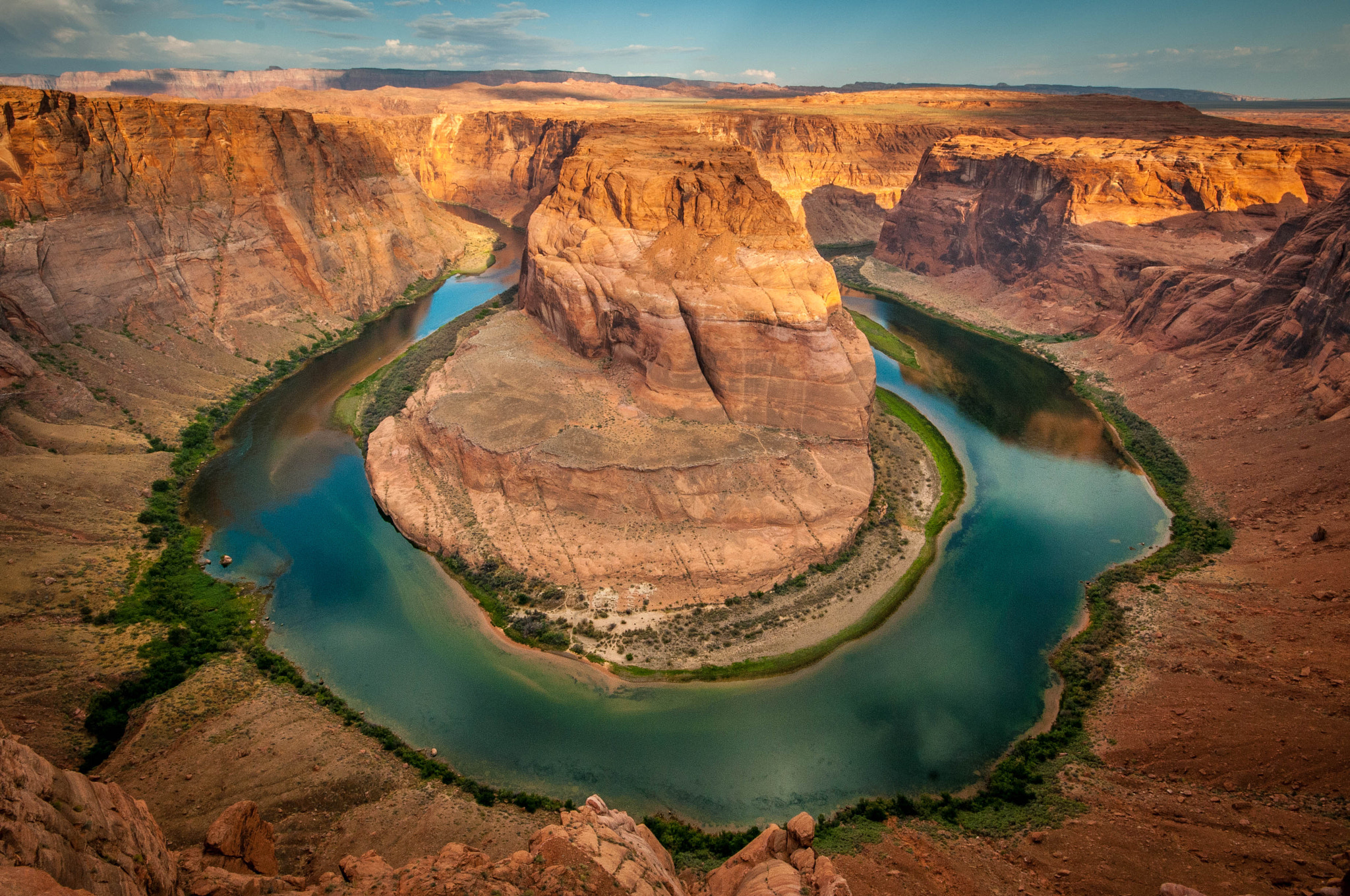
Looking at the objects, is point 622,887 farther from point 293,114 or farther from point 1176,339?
point 293,114


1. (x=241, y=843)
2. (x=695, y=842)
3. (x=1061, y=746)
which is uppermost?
(x=241, y=843)

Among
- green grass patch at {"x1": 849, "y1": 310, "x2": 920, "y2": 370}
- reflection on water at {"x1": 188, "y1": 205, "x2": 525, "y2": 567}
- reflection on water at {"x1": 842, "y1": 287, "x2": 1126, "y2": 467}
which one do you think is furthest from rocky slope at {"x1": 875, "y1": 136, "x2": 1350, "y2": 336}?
reflection on water at {"x1": 188, "y1": 205, "x2": 525, "y2": 567}

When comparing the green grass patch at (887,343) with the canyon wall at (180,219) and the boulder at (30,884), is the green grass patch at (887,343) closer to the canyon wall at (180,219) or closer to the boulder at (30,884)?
the canyon wall at (180,219)

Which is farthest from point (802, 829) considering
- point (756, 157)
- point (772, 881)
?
point (756, 157)

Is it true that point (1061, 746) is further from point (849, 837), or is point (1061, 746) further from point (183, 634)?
point (183, 634)

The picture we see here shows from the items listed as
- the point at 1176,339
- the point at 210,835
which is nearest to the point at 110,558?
the point at 210,835

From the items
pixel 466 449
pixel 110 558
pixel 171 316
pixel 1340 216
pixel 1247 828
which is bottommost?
pixel 110 558
